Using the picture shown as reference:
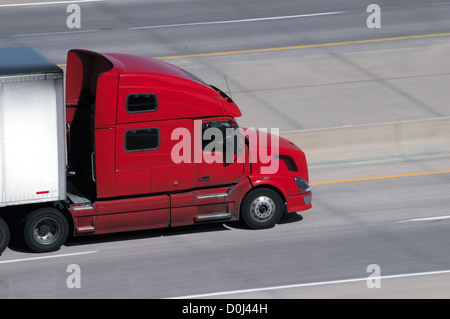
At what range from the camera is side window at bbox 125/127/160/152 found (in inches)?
526

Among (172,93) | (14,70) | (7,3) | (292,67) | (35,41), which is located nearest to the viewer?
(14,70)

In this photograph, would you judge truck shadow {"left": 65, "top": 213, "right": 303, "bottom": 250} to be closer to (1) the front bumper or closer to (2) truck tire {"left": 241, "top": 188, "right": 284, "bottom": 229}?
(2) truck tire {"left": 241, "top": 188, "right": 284, "bottom": 229}

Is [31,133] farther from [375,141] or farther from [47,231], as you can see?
[375,141]

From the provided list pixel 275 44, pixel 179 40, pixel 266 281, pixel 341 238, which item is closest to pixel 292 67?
pixel 275 44

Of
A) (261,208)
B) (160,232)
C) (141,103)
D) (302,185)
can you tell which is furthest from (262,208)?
(141,103)

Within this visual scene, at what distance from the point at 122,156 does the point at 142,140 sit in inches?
17.1

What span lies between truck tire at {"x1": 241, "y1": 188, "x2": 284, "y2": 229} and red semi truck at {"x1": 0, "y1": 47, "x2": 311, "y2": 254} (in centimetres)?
2

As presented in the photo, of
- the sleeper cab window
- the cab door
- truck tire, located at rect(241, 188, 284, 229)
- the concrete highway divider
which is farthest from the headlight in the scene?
the concrete highway divider

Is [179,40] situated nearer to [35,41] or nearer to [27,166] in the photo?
[35,41]

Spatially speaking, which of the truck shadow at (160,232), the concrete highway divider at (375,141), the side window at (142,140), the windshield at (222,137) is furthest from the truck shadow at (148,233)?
the concrete highway divider at (375,141)

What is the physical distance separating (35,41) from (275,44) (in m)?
7.49

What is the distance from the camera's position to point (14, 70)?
1234cm

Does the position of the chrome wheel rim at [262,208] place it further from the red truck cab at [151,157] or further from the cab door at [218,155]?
the cab door at [218,155]

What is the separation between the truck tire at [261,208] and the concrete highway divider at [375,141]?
3.99 meters
